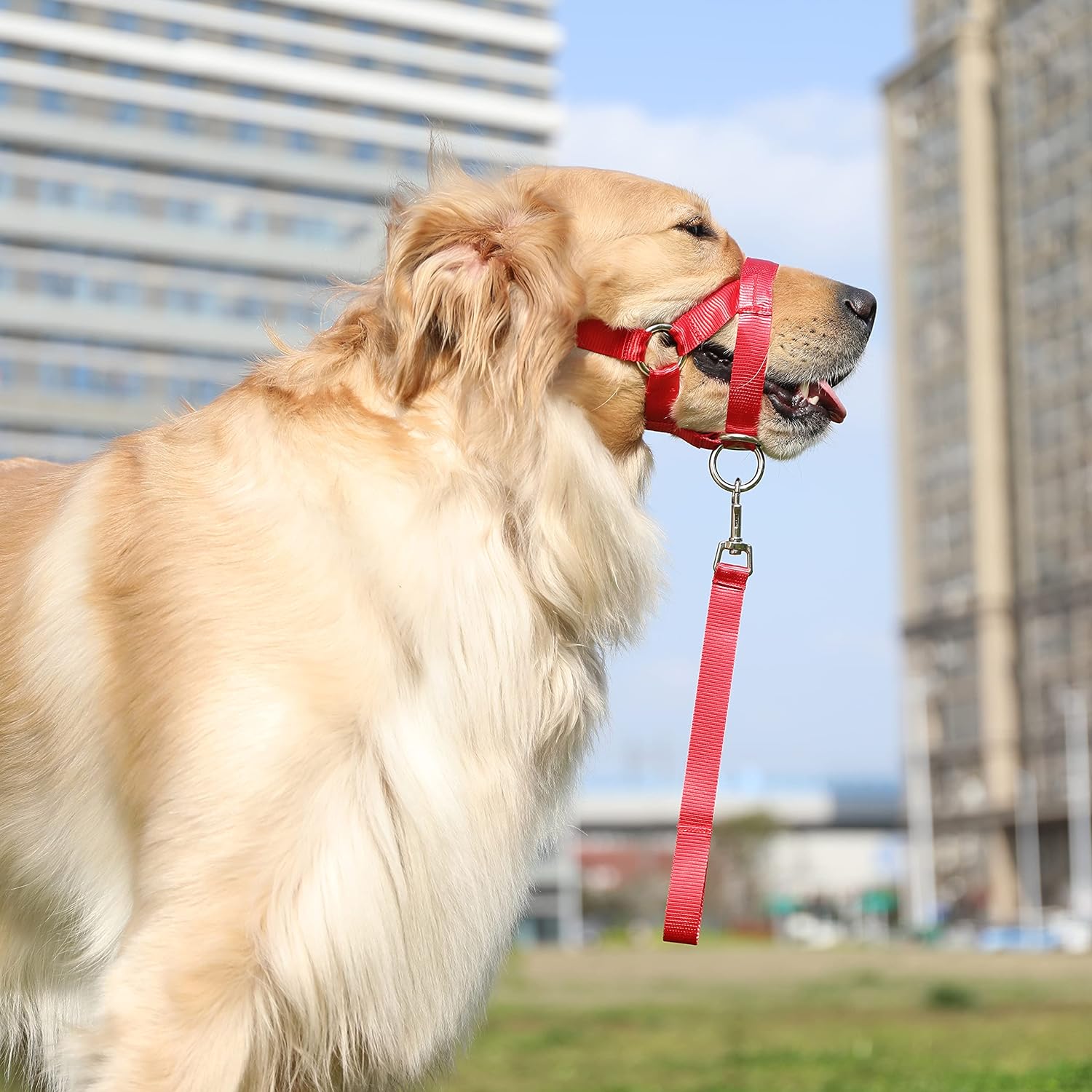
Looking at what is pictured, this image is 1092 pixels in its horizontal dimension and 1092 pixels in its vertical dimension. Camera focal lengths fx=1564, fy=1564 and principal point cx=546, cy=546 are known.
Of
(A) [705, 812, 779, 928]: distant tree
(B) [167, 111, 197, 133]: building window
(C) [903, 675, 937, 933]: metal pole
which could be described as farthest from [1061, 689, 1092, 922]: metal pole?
(B) [167, 111, 197, 133]: building window

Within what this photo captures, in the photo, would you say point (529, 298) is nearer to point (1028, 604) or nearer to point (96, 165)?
point (96, 165)

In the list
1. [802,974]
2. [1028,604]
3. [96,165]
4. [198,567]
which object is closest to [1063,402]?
[1028,604]

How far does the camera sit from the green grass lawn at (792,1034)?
28.2 feet

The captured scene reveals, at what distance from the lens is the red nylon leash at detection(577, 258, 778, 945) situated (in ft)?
12.6

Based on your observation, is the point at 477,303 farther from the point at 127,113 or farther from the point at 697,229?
the point at 127,113

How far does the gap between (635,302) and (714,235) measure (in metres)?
0.30

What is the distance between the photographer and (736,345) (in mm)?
3922

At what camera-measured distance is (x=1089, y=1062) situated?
7969mm

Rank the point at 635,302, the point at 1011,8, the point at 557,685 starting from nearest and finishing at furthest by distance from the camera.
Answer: the point at 557,685
the point at 635,302
the point at 1011,8

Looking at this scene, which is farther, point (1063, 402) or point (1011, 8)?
point (1011, 8)

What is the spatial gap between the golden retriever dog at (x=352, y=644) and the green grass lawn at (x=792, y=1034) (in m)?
0.70

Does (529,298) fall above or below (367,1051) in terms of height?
above

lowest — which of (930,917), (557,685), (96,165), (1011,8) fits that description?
(930,917)

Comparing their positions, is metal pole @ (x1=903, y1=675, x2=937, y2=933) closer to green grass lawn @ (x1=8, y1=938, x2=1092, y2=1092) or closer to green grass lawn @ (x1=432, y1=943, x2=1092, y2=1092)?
green grass lawn @ (x1=8, y1=938, x2=1092, y2=1092)
